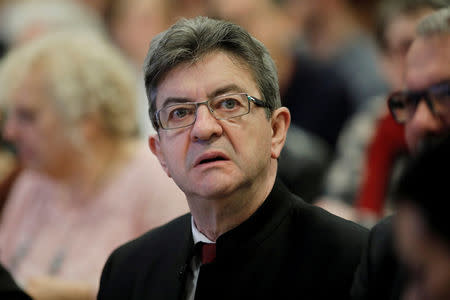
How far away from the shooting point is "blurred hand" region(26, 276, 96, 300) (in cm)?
299

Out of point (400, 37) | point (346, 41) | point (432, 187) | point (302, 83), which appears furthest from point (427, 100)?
point (346, 41)

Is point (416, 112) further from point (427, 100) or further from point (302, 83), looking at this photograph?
point (302, 83)

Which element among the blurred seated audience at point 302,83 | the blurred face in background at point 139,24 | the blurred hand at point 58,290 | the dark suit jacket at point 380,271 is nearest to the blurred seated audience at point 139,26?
the blurred face in background at point 139,24

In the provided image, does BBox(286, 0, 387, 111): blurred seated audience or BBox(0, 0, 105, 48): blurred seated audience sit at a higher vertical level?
BBox(0, 0, 105, 48): blurred seated audience

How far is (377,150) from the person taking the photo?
3889mm

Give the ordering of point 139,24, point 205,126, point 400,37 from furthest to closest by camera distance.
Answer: point 139,24, point 400,37, point 205,126

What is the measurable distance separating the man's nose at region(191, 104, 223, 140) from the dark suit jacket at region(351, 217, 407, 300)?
1.69 feet

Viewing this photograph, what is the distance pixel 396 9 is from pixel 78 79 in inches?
65.4

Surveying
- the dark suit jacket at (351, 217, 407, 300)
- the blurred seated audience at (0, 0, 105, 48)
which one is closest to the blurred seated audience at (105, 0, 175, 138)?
the blurred seated audience at (0, 0, 105, 48)

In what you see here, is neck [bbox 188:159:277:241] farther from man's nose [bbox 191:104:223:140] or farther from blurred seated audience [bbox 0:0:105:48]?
blurred seated audience [bbox 0:0:105:48]

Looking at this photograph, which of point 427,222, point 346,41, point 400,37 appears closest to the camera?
point 427,222

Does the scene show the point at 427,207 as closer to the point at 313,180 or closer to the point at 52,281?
the point at 52,281

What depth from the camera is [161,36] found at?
2131mm

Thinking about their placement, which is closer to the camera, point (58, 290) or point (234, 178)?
point (234, 178)
